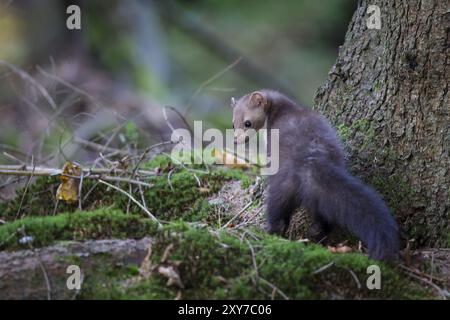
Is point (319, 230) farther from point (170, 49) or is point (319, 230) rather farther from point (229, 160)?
point (170, 49)

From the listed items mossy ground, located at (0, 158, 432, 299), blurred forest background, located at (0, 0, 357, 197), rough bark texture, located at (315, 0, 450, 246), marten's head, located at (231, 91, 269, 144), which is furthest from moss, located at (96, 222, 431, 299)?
blurred forest background, located at (0, 0, 357, 197)

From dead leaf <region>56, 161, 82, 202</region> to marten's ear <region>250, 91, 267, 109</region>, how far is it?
1597 mm

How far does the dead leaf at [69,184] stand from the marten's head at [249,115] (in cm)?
141

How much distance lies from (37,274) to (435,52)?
10.0 ft

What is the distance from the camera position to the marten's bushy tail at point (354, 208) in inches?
159

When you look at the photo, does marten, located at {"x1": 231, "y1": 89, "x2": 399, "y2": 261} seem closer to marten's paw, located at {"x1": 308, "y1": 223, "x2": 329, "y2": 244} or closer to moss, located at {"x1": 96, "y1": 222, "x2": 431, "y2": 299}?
marten's paw, located at {"x1": 308, "y1": 223, "x2": 329, "y2": 244}

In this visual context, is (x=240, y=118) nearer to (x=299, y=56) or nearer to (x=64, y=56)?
(x=64, y=56)

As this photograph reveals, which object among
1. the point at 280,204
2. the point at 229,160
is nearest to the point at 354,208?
the point at 280,204

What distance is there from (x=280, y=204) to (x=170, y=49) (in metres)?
11.1

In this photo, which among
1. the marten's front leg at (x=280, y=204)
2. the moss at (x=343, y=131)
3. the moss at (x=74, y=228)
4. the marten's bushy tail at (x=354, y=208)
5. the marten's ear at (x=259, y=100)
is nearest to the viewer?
the marten's bushy tail at (x=354, y=208)

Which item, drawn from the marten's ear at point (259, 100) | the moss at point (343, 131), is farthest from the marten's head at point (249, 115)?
the moss at point (343, 131)

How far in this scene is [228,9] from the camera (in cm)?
1533

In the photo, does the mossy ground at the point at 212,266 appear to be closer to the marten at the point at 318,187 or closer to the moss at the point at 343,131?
the marten at the point at 318,187
